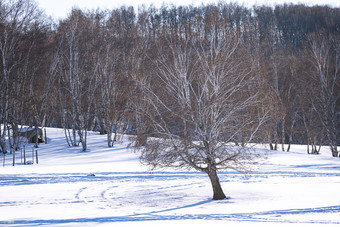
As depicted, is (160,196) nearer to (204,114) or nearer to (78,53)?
(204,114)

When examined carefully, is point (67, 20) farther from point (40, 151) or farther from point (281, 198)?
point (281, 198)

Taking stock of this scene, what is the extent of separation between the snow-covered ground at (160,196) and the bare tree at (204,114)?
1504 millimetres

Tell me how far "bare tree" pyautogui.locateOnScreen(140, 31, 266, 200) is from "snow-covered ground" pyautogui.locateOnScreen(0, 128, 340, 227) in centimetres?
150

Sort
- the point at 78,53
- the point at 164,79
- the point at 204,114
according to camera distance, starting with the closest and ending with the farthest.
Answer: the point at 204,114 < the point at 164,79 < the point at 78,53

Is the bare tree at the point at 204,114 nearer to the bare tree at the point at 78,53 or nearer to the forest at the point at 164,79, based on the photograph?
the forest at the point at 164,79

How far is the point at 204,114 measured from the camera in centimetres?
1302

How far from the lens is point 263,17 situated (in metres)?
80.1

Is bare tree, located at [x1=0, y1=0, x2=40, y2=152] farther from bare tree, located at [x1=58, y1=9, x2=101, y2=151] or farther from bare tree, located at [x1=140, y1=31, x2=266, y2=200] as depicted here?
bare tree, located at [x1=140, y1=31, x2=266, y2=200]

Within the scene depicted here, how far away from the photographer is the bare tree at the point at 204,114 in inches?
515

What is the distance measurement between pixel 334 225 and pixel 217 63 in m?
6.09

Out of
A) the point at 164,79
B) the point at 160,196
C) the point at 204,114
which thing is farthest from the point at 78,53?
the point at 204,114

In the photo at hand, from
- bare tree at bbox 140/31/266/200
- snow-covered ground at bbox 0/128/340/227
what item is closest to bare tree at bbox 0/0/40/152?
snow-covered ground at bbox 0/128/340/227

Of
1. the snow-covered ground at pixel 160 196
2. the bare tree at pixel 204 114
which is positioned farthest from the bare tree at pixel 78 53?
the bare tree at pixel 204 114

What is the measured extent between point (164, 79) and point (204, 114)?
2.46 metres
